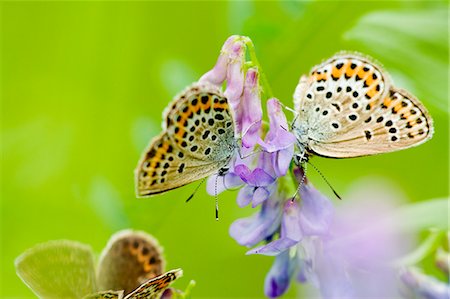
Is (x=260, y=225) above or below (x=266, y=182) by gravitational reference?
below

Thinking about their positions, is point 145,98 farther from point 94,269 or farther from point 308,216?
Result: point 308,216

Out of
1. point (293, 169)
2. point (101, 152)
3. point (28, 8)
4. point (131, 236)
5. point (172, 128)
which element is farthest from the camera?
point (28, 8)

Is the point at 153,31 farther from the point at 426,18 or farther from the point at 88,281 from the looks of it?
the point at 88,281

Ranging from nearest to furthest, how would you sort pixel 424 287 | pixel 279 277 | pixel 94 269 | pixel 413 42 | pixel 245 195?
pixel 245 195 → pixel 279 277 → pixel 94 269 → pixel 424 287 → pixel 413 42

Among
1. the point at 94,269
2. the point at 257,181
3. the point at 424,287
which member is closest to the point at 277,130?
the point at 257,181

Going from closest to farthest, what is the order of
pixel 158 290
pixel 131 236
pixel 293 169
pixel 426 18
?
pixel 158 290, pixel 293 169, pixel 131 236, pixel 426 18

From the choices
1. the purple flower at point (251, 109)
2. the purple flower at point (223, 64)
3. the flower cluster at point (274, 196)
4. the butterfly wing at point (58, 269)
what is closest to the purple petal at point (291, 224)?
the flower cluster at point (274, 196)

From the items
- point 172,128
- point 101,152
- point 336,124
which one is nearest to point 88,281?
point 172,128

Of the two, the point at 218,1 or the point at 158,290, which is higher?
the point at 218,1
